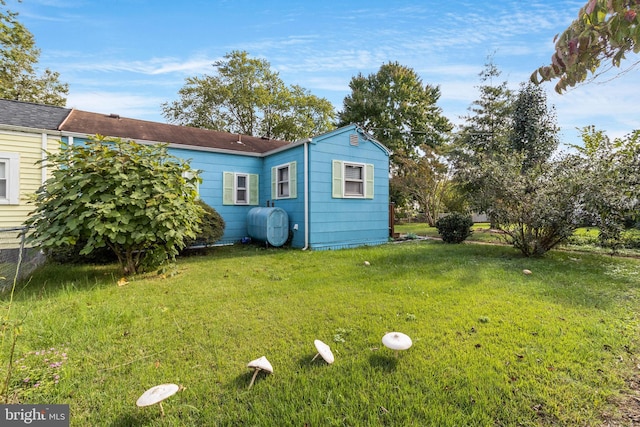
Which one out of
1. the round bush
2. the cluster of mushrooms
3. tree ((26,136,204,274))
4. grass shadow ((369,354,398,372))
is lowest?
grass shadow ((369,354,398,372))

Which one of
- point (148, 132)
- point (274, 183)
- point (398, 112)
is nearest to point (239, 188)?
point (274, 183)

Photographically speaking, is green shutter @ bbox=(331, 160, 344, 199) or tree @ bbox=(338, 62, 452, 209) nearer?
green shutter @ bbox=(331, 160, 344, 199)

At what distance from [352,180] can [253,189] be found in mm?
3677

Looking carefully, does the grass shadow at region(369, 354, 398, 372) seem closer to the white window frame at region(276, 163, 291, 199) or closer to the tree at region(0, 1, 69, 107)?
the white window frame at region(276, 163, 291, 199)

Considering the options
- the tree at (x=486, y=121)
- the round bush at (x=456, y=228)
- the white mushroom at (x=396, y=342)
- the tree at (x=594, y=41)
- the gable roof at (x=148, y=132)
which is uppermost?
the tree at (x=486, y=121)

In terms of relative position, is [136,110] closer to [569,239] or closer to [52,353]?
[52,353]

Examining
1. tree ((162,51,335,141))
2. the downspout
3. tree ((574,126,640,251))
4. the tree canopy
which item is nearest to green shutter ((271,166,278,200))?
the downspout

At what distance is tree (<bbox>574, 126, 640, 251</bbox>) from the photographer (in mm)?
5355

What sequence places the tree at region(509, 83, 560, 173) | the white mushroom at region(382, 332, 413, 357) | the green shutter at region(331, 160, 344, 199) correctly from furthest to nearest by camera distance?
the tree at region(509, 83, 560, 173)
the green shutter at region(331, 160, 344, 199)
the white mushroom at region(382, 332, 413, 357)

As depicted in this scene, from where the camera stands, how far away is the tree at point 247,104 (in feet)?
72.7

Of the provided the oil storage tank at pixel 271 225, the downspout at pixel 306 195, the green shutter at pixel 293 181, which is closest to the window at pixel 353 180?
the downspout at pixel 306 195

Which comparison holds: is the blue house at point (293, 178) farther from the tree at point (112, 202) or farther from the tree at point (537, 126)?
the tree at point (537, 126)

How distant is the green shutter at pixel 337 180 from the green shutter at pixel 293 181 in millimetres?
1175

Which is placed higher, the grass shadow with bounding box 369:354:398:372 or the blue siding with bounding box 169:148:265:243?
the blue siding with bounding box 169:148:265:243
